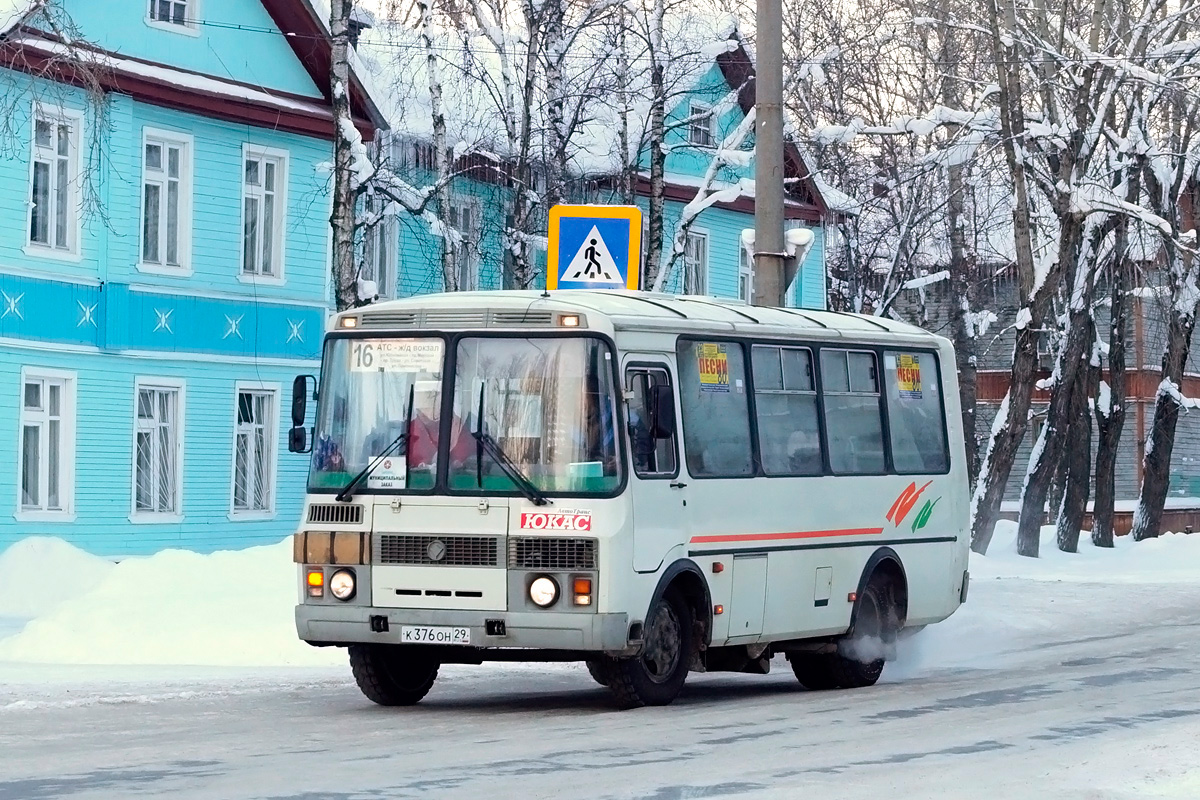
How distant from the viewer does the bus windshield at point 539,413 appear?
12.7 m

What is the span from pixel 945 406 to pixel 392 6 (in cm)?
1217

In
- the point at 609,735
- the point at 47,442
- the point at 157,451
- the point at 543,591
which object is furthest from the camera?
the point at 157,451

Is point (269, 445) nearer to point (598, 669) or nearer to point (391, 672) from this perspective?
point (391, 672)

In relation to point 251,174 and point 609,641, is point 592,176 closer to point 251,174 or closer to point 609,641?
point 251,174

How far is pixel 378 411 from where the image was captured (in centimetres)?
1314

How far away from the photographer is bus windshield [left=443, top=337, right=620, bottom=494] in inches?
501

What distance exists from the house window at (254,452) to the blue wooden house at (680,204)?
3.64 m

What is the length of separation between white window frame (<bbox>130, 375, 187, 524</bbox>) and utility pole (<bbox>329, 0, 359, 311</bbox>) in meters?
5.00

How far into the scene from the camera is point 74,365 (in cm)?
2805

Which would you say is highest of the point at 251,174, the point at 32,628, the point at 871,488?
the point at 251,174

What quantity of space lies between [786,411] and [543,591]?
10.2 ft

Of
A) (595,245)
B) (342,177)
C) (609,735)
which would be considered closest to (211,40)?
(342,177)

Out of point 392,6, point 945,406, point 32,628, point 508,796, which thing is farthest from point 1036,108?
point 508,796

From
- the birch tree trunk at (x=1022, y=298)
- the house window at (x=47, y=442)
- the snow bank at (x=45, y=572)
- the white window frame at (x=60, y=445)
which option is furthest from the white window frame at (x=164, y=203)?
the birch tree trunk at (x=1022, y=298)
